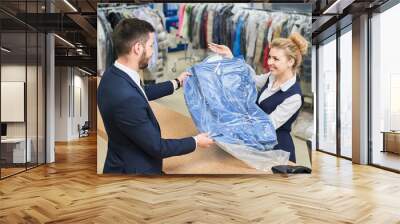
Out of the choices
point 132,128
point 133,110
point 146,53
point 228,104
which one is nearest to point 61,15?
point 146,53

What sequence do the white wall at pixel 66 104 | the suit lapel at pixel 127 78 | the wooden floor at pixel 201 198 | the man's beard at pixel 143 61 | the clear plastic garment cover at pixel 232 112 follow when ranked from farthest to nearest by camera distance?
1. the white wall at pixel 66 104
2. the clear plastic garment cover at pixel 232 112
3. the man's beard at pixel 143 61
4. the suit lapel at pixel 127 78
5. the wooden floor at pixel 201 198

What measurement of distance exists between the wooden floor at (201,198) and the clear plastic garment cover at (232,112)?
0.45 metres

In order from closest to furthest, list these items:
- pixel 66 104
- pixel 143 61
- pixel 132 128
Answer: pixel 132 128, pixel 143 61, pixel 66 104

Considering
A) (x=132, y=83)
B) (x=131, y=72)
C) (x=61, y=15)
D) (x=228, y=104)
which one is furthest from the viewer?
(x=61, y=15)

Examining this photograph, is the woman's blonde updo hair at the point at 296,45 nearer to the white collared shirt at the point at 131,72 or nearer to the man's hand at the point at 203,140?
the man's hand at the point at 203,140

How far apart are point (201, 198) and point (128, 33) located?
323cm

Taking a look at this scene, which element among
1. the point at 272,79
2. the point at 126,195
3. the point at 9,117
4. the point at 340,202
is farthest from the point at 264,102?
the point at 9,117

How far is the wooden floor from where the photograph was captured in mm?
4340

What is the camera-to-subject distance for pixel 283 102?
7051 millimetres

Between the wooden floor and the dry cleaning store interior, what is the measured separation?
31.7 inches

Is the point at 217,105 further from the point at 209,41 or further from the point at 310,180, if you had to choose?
the point at 310,180

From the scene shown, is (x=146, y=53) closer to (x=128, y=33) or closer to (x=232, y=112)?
(x=128, y=33)

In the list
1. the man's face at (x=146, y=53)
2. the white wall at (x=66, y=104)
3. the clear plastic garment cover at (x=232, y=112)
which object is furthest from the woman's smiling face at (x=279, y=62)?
the white wall at (x=66, y=104)

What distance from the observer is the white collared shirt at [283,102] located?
700cm
